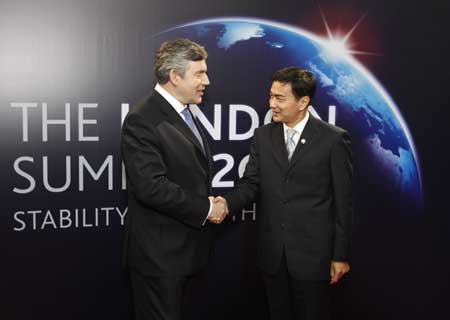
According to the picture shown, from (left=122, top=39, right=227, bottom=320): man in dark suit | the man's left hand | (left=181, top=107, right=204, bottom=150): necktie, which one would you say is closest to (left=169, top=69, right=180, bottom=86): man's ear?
→ (left=122, top=39, right=227, bottom=320): man in dark suit

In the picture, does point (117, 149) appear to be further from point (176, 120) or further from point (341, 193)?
point (341, 193)

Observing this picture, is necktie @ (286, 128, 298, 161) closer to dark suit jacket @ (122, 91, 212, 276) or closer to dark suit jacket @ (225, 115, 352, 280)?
dark suit jacket @ (225, 115, 352, 280)

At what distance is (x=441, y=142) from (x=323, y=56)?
39.0 inches

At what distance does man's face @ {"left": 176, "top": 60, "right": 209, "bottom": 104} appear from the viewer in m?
2.55

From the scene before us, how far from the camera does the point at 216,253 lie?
11.3 feet

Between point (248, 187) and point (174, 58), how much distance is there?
0.80 meters

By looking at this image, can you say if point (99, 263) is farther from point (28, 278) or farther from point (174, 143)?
point (174, 143)

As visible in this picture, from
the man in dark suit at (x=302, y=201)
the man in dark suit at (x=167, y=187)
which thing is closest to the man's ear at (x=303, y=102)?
the man in dark suit at (x=302, y=201)

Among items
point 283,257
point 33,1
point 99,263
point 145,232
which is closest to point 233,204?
point 283,257

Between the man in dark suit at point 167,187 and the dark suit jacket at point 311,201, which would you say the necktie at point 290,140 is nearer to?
the dark suit jacket at point 311,201

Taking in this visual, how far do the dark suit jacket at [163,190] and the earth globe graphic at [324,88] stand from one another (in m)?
0.78

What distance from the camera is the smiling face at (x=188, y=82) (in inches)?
100

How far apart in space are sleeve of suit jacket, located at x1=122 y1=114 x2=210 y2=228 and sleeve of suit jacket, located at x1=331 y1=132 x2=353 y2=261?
0.70m

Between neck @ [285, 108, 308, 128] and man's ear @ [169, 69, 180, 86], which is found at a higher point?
man's ear @ [169, 69, 180, 86]
